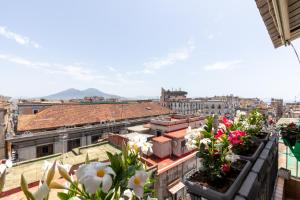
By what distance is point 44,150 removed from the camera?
13.1 m

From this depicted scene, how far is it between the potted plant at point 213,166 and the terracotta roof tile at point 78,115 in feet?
49.8

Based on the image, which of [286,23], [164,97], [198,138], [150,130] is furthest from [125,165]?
[164,97]

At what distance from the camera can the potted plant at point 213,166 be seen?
1.29 meters

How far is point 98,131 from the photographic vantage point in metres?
16.0

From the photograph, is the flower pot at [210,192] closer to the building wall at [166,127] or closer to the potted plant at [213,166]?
the potted plant at [213,166]

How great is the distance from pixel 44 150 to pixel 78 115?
15.0 ft

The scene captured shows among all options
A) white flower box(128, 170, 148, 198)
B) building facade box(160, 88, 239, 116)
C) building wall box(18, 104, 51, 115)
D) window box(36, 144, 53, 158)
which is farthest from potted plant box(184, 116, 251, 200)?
building facade box(160, 88, 239, 116)

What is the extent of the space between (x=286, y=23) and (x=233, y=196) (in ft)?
5.98

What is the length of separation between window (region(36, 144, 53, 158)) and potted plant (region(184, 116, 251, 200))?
1477 centimetres

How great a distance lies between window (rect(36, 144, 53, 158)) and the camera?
12.7m

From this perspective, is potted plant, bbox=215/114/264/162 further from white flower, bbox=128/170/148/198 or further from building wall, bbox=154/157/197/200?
A: building wall, bbox=154/157/197/200

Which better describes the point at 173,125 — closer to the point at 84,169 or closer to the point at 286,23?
the point at 286,23

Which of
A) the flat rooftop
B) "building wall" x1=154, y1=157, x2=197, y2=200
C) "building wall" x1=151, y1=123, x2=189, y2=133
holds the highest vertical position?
"building wall" x1=151, y1=123, x2=189, y2=133

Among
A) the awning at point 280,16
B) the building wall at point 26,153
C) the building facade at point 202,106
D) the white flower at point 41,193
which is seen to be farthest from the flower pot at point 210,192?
the building facade at point 202,106
